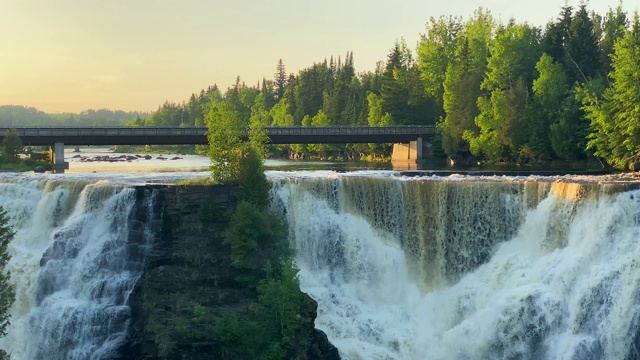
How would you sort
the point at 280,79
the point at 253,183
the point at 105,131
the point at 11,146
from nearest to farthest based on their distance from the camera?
the point at 253,183, the point at 11,146, the point at 105,131, the point at 280,79

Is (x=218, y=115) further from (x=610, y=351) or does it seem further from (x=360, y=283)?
(x=610, y=351)

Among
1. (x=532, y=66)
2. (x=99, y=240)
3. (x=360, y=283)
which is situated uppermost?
(x=532, y=66)

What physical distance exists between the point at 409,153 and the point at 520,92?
70.6 feet

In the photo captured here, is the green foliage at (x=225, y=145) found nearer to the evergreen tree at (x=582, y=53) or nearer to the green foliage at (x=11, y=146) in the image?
the green foliage at (x=11, y=146)

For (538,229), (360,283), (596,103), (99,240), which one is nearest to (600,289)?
(538,229)

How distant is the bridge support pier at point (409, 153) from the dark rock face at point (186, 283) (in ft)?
169

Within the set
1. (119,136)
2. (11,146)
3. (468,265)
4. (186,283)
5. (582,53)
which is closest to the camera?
(186,283)

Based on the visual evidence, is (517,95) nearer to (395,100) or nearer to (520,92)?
(520,92)

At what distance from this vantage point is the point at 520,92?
7350 cm

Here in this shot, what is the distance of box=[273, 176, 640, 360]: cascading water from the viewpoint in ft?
99.8

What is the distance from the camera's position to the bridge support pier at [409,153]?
8862 cm

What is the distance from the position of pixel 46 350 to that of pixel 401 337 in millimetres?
17684

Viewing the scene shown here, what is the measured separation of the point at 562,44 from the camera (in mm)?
79938

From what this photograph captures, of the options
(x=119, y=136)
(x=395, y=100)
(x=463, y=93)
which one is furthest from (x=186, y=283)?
(x=395, y=100)
